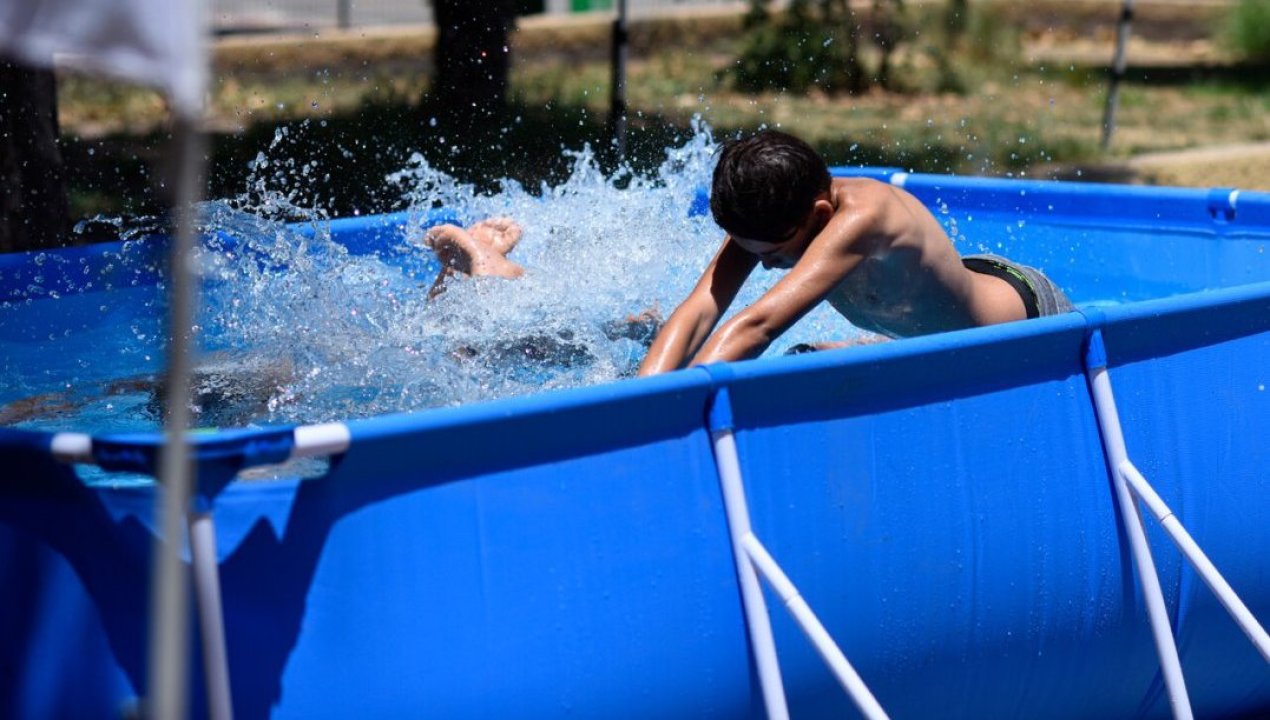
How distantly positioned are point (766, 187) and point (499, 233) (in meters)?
1.42

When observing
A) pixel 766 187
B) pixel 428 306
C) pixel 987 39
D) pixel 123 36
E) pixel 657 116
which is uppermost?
pixel 123 36

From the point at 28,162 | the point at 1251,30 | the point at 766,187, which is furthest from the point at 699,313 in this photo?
the point at 1251,30

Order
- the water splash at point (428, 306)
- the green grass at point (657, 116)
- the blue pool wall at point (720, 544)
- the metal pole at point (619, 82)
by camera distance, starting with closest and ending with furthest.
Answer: the blue pool wall at point (720, 544) → the water splash at point (428, 306) → the metal pole at point (619, 82) → the green grass at point (657, 116)

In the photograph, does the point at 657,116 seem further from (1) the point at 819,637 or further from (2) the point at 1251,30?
(1) the point at 819,637

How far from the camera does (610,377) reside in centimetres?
412

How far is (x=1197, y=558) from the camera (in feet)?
10.6

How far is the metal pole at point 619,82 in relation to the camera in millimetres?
8414

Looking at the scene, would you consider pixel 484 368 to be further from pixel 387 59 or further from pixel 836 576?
pixel 387 59

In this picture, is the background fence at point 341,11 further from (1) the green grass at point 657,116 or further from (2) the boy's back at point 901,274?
(2) the boy's back at point 901,274

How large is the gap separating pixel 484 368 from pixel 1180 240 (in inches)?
103

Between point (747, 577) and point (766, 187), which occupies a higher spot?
point (766, 187)

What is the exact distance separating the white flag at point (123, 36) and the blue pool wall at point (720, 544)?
764 millimetres

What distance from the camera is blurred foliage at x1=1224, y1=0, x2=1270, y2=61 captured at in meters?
15.9

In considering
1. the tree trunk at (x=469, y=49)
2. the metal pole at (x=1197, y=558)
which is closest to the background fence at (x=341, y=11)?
the tree trunk at (x=469, y=49)
